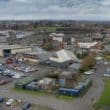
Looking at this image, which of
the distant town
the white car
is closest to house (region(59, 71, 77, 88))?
the distant town

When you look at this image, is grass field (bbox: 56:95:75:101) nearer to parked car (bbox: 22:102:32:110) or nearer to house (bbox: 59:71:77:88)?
house (bbox: 59:71:77:88)

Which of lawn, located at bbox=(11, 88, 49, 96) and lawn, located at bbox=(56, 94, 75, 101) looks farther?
lawn, located at bbox=(11, 88, 49, 96)

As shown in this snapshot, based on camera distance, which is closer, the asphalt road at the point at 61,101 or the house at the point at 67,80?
the asphalt road at the point at 61,101

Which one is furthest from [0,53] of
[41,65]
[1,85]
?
[1,85]

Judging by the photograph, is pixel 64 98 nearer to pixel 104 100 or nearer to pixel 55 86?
pixel 55 86

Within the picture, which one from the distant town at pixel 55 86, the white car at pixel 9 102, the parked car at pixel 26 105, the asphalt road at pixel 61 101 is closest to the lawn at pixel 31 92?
the distant town at pixel 55 86

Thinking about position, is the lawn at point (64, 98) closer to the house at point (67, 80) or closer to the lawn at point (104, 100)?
the house at point (67, 80)

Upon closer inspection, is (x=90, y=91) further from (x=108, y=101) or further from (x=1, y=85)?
(x=1, y=85)

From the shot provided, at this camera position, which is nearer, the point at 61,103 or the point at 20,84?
the point at 61,103

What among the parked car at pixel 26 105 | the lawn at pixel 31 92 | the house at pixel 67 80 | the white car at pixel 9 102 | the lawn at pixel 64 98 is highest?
the house at pixel 67 80

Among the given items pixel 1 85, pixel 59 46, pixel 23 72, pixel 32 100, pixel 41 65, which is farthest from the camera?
pixel 59 46

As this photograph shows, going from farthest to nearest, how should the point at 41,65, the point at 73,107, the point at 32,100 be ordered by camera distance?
the point at 41,65 < the point at 32,100 < the point at 73,107
